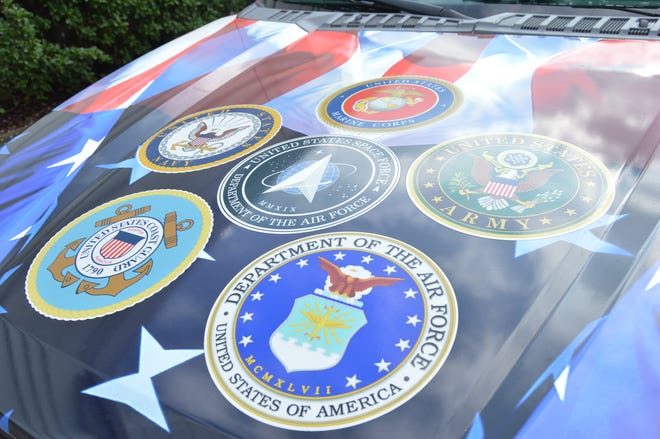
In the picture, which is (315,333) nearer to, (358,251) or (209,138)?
(358,251)

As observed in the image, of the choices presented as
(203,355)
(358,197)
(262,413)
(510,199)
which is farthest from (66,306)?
(510,199)

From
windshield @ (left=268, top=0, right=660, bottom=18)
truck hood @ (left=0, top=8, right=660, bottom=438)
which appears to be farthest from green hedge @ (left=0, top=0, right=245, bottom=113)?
windshield @ (left=268, top=0, right=660, bottom=18)

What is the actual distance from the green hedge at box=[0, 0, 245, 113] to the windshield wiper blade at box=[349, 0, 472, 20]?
2.87m

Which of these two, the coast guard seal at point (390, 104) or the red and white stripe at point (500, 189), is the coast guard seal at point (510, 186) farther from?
the coast guard seal at point (390, 104)

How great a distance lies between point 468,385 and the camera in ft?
2.77

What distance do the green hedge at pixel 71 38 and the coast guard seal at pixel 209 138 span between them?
282 cm

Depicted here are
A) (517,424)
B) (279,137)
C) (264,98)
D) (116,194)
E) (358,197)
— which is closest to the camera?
(517,424)

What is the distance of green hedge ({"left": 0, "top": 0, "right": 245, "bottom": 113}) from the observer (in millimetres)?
3848

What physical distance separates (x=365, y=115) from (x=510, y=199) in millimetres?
528

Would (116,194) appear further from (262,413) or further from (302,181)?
(262,413)

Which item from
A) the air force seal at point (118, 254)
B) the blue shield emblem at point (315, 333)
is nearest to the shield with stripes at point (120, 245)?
the air force seal at point (118, 254)

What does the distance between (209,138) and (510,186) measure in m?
0.82

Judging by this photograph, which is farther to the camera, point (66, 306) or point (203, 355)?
point (66, 306)

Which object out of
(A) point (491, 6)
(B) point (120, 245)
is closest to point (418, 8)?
(A) point (491, 6)
